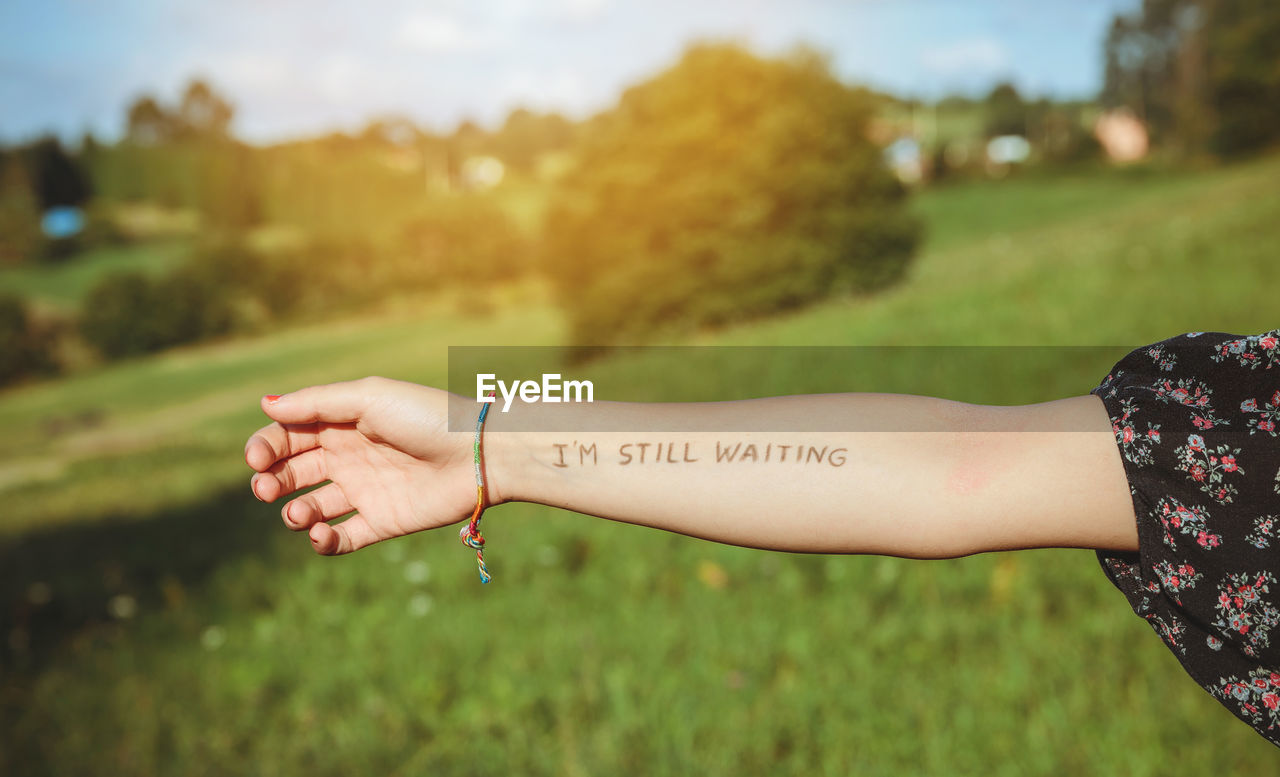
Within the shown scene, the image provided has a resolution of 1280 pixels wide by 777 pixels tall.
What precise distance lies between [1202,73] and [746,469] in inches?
1195

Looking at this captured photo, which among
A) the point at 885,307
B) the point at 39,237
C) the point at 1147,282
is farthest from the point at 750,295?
the point at 39,237

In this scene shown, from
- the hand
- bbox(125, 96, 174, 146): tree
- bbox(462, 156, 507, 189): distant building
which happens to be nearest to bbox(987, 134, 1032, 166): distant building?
bbox(462, 156, 507, 189): distant building

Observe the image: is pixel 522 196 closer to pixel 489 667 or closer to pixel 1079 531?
pixel 489 667

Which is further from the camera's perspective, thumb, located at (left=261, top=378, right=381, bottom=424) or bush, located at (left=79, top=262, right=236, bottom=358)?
bush, located at (left=79, top=262, right=236, bottom=358)

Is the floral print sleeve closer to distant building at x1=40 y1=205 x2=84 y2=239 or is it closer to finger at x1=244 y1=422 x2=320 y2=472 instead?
finger at x1=244 y1=422 x2=320 y2=472

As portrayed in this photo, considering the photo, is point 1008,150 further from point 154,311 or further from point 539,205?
point 154,311

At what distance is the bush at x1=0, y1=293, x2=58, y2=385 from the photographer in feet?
42.0

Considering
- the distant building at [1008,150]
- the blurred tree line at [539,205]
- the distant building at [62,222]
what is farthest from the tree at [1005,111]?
the distant building at [62,222]

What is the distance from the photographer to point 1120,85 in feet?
99.7

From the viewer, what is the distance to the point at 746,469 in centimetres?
124

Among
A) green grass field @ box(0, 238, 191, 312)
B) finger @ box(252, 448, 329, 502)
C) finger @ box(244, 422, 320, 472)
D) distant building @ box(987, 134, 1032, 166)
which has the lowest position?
green grass field @ box(0, 238, 191, 312)

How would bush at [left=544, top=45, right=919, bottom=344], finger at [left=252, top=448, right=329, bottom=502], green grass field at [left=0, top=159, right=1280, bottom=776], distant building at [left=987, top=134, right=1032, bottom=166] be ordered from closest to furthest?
finger at [left=252, top=448, right=329, bottom=502] → green grass field at [left=0, top=159, right=1280, bottom=776] → bush at [left=544, top=45, right=919, bottom=344] → distant building at [left=987, top=134, right=1032, bottom=166]

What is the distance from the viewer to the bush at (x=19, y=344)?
42.0 ft

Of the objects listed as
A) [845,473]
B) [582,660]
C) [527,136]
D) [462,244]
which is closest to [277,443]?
[845,473]
